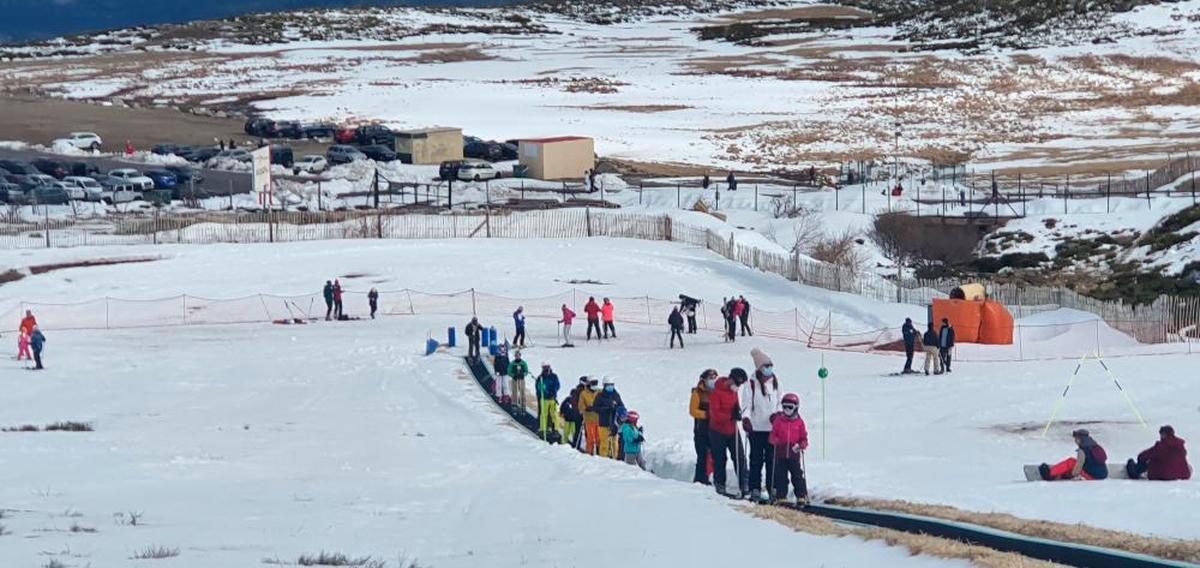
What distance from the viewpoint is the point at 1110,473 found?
2145cm

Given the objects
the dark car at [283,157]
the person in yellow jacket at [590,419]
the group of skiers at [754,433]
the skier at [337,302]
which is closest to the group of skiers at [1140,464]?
the group of skiers at [754,433]

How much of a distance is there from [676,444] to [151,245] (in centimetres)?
3213

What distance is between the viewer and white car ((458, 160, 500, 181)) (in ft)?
236

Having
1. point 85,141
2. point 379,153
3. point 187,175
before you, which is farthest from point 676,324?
point 85,141

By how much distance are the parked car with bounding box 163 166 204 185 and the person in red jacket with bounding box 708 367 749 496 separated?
50.6 metres

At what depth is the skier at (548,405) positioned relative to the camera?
25.6 meters

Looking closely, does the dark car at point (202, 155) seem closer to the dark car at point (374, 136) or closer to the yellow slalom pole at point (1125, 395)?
the dark car at point (374, 136)

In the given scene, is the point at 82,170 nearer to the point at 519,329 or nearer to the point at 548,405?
the point at 519,329

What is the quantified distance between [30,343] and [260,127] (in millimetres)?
56743

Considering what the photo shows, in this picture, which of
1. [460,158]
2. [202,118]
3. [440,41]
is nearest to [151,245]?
[460,158]

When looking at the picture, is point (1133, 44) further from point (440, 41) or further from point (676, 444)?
point (676, 444)

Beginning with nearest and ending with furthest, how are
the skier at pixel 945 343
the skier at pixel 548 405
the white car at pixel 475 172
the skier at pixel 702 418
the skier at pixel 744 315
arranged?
the skier at pixel 702 418 → the skier at pixel 548 405 → the skier at pixel 945 343 → the skier at pixel 744 315 → the white car at pixel 475 172

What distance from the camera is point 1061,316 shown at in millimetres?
40812

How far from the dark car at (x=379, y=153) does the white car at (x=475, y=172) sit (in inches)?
299
